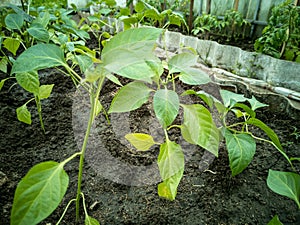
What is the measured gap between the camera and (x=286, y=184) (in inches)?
26.3

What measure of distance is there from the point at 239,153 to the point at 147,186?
338 millimetres

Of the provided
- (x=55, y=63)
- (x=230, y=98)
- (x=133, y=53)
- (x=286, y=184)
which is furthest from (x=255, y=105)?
(x=55, y=63)

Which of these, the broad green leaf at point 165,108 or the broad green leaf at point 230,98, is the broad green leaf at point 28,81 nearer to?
the broad green leaf at point 165,108

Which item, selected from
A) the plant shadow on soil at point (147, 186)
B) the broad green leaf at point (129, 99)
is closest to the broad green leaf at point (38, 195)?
the broad green leaf at point (129, 99)

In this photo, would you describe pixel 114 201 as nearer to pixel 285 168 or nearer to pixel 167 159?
pixel 167 159

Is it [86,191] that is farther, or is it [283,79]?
[283,79]

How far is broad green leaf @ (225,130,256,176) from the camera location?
0.63m

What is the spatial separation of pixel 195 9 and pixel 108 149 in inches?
70.6

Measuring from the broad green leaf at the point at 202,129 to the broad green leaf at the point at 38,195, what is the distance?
0.94 ft

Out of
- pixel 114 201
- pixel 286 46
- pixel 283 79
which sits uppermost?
pixel 286 46

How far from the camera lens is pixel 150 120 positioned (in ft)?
3.74

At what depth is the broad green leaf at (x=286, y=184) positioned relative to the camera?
0.65 m

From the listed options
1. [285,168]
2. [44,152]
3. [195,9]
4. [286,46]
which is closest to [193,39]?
[286,46]

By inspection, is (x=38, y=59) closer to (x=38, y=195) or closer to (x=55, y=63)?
(x=55, y=63)
